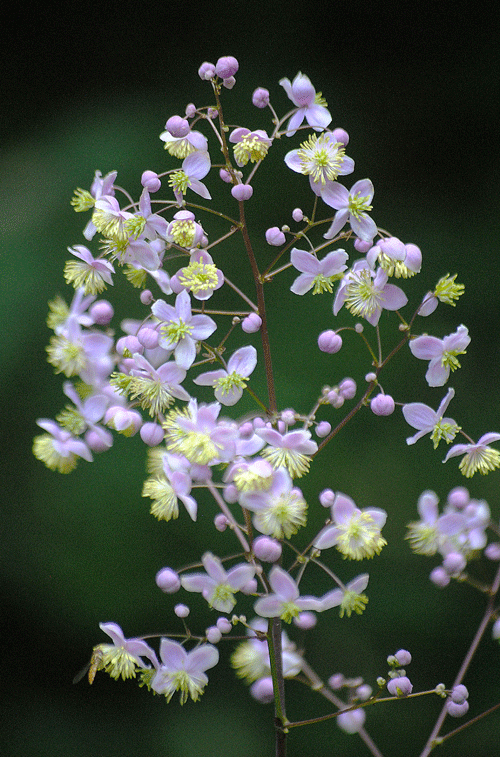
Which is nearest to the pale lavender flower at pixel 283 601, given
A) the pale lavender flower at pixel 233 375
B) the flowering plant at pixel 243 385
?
the flowering plant at pixel 243 385

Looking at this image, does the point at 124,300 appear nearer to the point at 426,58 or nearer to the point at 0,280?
the point at 0,280

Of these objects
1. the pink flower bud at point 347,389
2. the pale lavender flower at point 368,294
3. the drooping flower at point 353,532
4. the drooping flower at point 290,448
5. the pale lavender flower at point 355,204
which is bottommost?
the drooping flower at point 353,532

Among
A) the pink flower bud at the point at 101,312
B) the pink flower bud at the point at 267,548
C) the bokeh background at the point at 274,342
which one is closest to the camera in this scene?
the pink flower bud at the point at 267,548

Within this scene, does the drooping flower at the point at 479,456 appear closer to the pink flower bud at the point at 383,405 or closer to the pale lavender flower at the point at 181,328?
the pink flower bud at the point at 383,405

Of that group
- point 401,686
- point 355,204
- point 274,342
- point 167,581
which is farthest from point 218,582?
point 274,342

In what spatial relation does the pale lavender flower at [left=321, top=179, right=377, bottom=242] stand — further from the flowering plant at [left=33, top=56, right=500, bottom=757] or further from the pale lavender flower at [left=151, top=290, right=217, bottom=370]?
the pale lavender flower at [left=151, top=290, right=217, bottom=370]

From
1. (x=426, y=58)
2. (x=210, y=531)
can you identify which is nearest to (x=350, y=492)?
(x=210, y=531)
